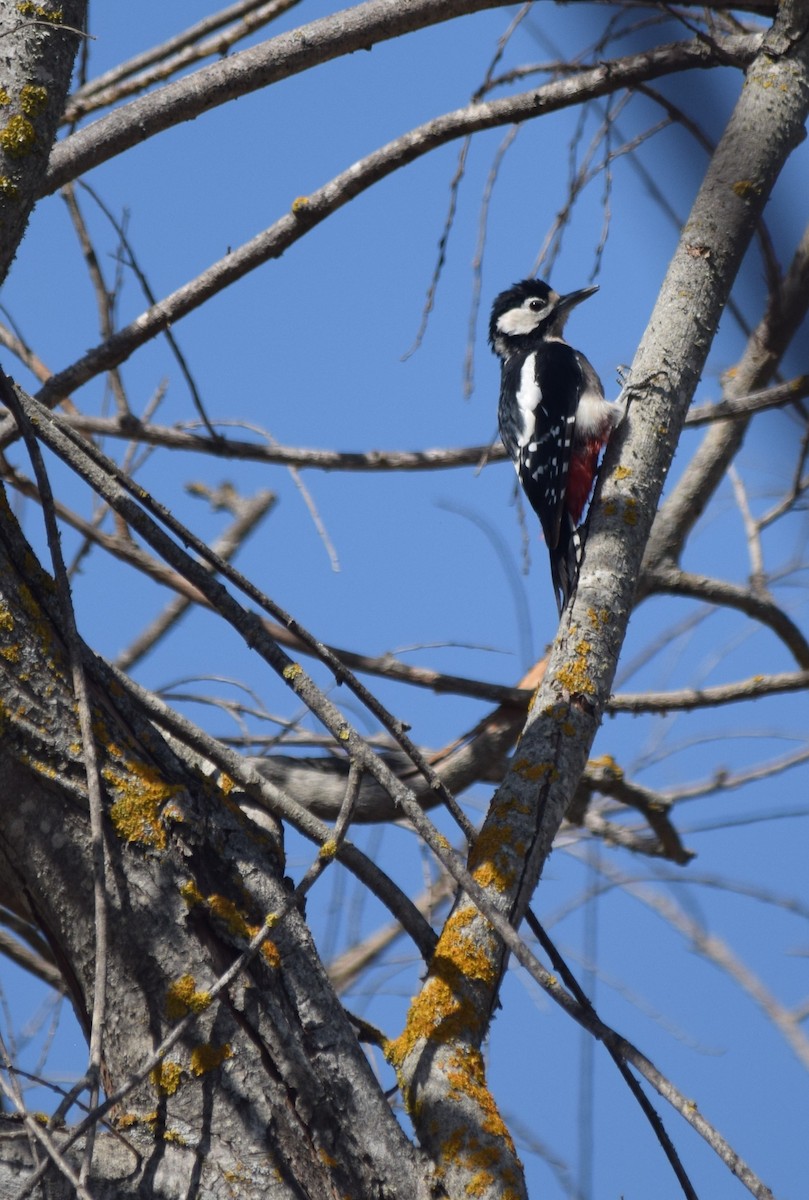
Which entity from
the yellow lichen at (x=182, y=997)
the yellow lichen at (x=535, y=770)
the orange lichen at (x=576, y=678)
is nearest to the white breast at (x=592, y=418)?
the orange lichen at (x=576, y=678)

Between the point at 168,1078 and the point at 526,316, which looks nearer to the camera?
the point at 168,1078

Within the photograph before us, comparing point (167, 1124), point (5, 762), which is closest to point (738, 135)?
point (5, 762)

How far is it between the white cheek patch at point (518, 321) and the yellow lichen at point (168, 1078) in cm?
468

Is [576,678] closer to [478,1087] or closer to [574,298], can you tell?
[478,1087]

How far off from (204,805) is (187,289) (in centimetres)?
202

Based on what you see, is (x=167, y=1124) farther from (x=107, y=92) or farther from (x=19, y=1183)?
(x=107, y=92)

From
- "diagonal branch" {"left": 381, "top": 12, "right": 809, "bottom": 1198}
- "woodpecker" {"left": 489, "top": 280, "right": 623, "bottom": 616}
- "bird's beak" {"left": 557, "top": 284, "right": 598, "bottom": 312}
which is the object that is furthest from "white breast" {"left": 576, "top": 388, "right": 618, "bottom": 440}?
"diagonal branch" {"left": 381, "top": 12, "right": 809, "bottom": 1198}

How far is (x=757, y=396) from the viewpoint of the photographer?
3289mm

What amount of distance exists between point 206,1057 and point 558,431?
338 cm

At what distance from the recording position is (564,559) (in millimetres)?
4289

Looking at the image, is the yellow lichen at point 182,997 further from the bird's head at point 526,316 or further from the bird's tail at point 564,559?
the bird's head at point 526,316

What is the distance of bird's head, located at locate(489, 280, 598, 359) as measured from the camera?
5742 millimetres

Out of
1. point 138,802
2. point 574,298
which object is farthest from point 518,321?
point 138,802

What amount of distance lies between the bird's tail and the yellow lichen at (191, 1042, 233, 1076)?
8.16 ft
